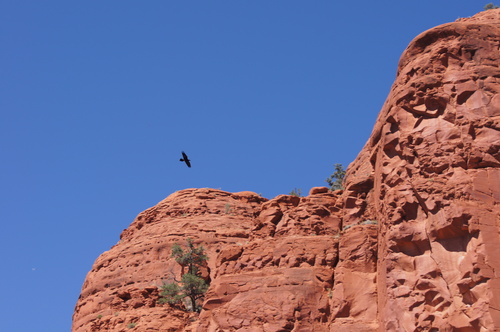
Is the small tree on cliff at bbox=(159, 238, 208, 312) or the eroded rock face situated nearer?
the eroded rock face

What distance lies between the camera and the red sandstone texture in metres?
26.5

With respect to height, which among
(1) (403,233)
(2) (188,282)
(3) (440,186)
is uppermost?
(2) (188,282)

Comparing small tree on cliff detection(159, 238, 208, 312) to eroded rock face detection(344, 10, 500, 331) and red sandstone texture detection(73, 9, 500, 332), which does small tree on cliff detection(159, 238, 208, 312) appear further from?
eroded rock face detection(344, 10, 500, 331)

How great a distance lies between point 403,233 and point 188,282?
17.8 metres

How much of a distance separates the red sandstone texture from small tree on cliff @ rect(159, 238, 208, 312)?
4.75 ft

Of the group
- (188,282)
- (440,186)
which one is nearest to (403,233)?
(440,186)

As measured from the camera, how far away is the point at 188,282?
43781 mm

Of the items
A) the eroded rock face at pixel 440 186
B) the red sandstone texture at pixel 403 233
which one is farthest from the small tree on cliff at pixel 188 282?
the eroded rock face at pixel 440 186

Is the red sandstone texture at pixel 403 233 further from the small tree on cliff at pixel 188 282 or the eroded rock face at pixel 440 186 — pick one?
the small tree on cliff at pixel 188 282

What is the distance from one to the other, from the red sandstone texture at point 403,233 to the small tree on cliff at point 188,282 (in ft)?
4.75

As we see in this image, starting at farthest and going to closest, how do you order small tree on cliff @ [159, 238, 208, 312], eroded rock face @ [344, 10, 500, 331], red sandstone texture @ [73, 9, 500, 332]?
small tree on cliff @ [159, 238, 208, 312]
red sandstone texture @ [73, 9, 500, 332]
eroded rock face @ [344, 10, 500, 331]

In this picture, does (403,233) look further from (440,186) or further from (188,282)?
(188,282)

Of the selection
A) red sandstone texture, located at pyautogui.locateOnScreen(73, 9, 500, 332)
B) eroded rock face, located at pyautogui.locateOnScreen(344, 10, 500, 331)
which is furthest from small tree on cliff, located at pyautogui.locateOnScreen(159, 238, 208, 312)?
eroded rock face, located at pyautogui.locateOnScreen(344, 10, 500, 331)

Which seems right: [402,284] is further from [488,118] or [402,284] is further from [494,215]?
[488,118]
